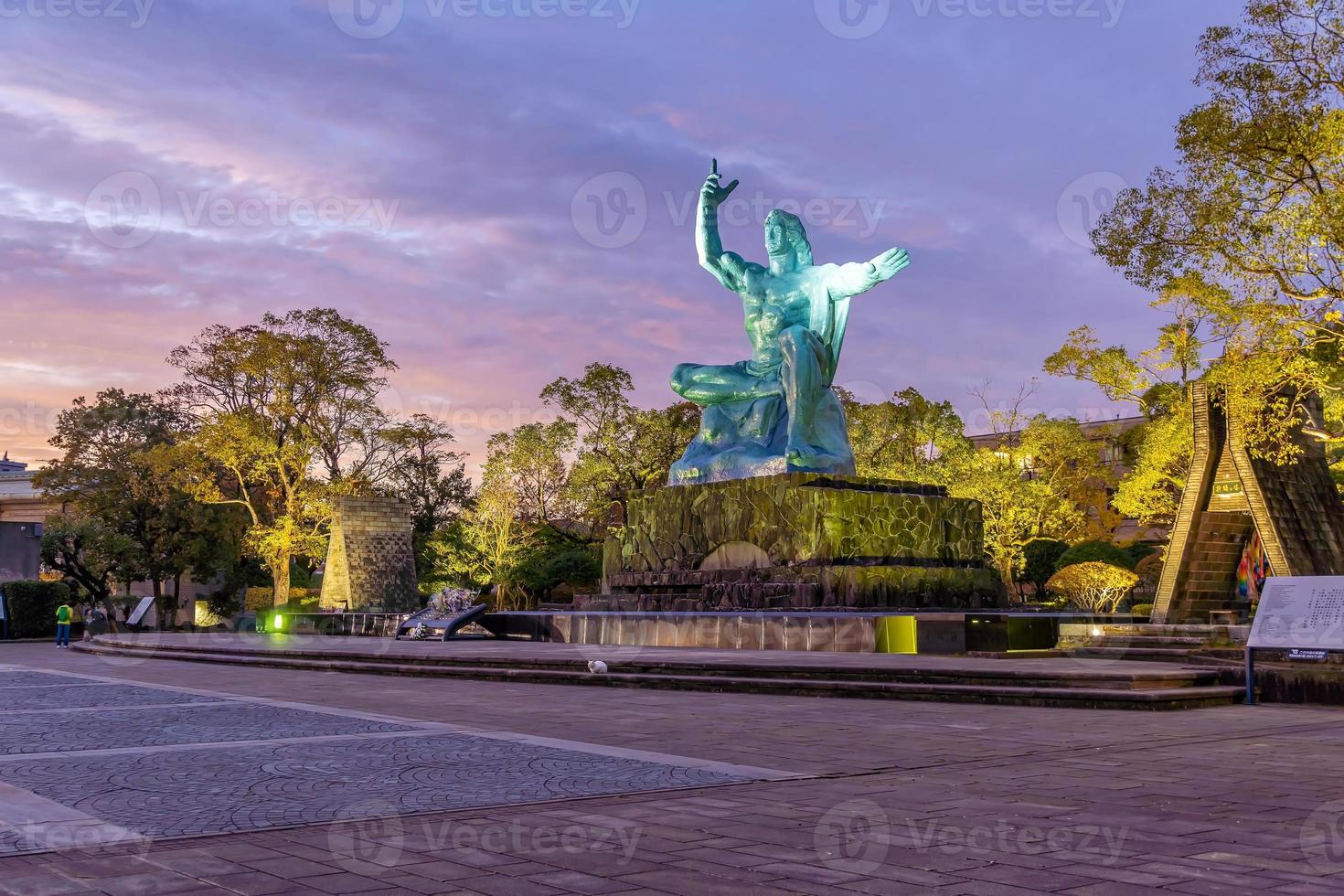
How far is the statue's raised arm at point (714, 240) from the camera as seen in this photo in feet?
75.6

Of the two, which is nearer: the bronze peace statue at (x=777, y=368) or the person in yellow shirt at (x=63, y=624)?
the bronze peace statue at (x=777, y=368)

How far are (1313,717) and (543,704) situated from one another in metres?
5.76

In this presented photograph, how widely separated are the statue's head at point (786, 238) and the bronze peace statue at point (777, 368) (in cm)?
2

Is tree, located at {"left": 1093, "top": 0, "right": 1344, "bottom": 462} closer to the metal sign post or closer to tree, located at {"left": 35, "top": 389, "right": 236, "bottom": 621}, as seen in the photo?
the metal sign post

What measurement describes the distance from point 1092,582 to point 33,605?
27.7 meters

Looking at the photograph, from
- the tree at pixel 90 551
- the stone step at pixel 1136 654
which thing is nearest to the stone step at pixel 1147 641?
the stone step at pixel 1136 654

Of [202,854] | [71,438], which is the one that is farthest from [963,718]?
[71,438]

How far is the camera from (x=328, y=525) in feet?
123

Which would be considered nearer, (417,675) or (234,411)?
(417,675)

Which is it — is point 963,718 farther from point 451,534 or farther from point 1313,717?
point 451,534

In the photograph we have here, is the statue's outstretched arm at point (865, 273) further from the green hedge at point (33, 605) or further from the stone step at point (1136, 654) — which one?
the green hedge at point (33, 605)

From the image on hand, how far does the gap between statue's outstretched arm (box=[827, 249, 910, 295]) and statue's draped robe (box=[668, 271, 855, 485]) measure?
0.56 ft

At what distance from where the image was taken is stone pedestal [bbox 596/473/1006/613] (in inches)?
738

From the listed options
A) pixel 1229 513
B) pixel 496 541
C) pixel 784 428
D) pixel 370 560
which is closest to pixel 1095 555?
pixel 784 428
